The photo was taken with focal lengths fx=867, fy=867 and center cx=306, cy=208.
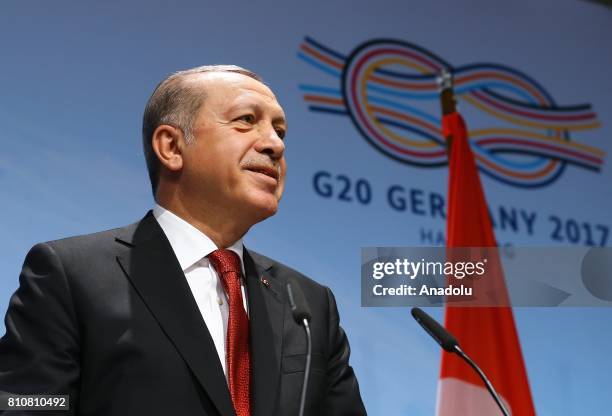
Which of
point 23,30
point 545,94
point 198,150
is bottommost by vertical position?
point 198,150

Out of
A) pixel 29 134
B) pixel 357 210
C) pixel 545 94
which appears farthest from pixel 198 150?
pixel 545 94

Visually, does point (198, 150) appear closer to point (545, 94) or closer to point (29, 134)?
point (29, 134)

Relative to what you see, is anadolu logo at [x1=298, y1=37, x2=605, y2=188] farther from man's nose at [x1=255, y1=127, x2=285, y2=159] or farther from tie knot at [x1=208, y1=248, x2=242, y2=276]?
tie knot at [x1=208, y1=248, x2=242, y2=276]

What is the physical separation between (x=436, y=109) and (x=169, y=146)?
7.63 ft

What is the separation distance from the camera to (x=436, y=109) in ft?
13.1

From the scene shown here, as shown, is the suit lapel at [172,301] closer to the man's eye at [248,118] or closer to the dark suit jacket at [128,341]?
the dark suit jacket at [128,341]

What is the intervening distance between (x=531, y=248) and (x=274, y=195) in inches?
94.2

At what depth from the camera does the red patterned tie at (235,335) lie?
160 centimetres

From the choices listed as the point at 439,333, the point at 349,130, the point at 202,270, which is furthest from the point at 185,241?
the point at 349,130

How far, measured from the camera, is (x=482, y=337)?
3865 mm

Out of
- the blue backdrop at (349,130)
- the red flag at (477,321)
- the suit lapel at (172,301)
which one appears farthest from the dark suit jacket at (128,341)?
the red flag at (477,321)

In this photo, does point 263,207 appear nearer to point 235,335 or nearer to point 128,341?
point 235,335

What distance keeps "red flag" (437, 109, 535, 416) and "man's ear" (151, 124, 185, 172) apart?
215 cm

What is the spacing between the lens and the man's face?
1.79 meters
